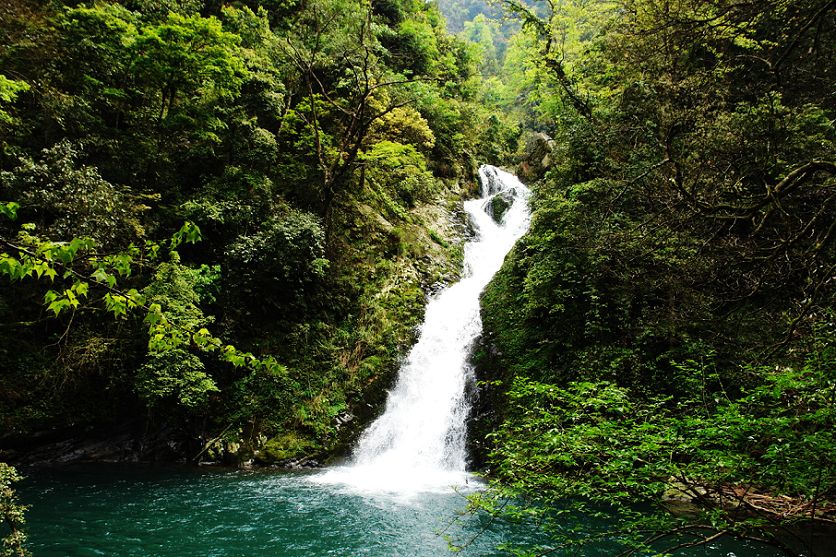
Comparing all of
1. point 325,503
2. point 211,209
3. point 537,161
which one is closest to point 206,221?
point 211,209

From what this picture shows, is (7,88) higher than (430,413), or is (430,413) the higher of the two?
(7,88)

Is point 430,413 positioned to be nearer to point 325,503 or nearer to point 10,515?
point 325,503

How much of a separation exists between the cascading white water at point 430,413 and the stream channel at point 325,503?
34 millimetres

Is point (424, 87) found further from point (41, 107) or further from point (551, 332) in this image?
point (41, 107)

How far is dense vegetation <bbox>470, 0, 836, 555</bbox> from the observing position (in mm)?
3504

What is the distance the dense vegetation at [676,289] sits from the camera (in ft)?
11.5

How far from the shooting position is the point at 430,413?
13039 mm

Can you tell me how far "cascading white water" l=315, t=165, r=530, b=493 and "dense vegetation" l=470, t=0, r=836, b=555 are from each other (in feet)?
3.38

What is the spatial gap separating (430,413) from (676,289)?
758 centimetres

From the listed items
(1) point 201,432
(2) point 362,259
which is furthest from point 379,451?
(2) point 362,259

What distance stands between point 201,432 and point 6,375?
4762 mm

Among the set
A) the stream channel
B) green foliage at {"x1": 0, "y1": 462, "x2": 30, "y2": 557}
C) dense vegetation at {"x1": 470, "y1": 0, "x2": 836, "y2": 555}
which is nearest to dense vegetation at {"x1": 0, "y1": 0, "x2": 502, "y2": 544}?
the stream channel

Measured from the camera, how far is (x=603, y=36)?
1434 centimetres

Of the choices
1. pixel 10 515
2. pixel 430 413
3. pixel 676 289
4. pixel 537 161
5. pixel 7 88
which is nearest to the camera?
pixel 10 515
